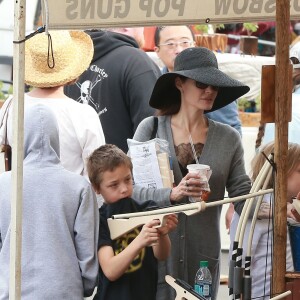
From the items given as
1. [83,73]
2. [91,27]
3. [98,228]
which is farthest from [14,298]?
[83,73]

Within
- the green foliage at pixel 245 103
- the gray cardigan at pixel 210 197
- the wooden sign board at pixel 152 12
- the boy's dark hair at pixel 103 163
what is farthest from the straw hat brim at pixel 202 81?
the green foliage at pixel 245 103

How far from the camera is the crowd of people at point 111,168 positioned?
4.49 meters

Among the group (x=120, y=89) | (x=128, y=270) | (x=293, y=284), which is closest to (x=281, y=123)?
(x=293, y=284)

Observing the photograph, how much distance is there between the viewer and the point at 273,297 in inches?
158

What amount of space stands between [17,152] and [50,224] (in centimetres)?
52

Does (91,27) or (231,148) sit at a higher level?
(91,27)

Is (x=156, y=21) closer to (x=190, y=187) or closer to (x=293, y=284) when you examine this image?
(x=190, y=187)

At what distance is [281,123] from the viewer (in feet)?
13.1

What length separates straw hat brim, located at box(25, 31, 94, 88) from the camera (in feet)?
18.1

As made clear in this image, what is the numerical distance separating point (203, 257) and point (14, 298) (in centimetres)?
122

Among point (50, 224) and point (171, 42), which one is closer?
point (50, 224)

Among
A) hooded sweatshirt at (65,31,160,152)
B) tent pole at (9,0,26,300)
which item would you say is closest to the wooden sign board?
tent pole at (9,0,26,300)

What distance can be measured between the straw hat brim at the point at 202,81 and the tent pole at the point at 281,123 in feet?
3.18

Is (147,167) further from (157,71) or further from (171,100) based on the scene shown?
(157,71)
